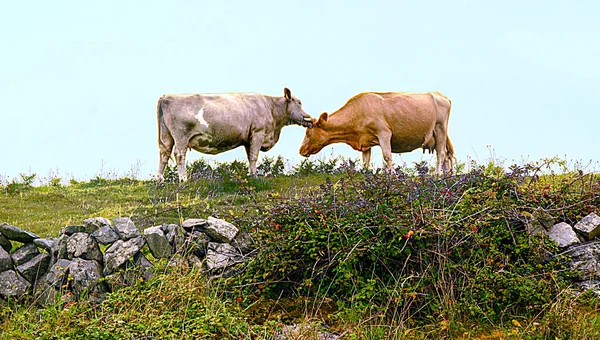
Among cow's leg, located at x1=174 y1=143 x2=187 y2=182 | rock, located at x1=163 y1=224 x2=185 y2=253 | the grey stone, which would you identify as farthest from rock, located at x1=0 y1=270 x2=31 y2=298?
cow's leg, located at x1=174 y1=143 x2=187 y2=182

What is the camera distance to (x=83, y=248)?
679 centimetres

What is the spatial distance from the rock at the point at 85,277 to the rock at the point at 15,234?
687mm

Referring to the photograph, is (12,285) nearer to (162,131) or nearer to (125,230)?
(125,230)

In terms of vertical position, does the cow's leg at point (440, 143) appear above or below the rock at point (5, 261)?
above

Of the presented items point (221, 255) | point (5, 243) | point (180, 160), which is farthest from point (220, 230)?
point (180, 160)

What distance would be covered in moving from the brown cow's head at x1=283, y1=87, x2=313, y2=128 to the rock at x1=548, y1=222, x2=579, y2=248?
9288mm

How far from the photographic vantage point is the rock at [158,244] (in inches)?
268

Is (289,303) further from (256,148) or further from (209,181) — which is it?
(256,148)

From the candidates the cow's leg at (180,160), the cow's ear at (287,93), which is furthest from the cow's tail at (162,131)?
the cow's ear at (287,93)

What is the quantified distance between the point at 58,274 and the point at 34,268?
0.48 m

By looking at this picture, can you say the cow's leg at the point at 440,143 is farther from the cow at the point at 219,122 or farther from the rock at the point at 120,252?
the rock at the point at 120,252

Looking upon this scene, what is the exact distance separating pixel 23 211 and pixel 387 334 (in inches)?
297

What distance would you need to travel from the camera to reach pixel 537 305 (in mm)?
6102

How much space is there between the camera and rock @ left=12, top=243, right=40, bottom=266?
6928mm
